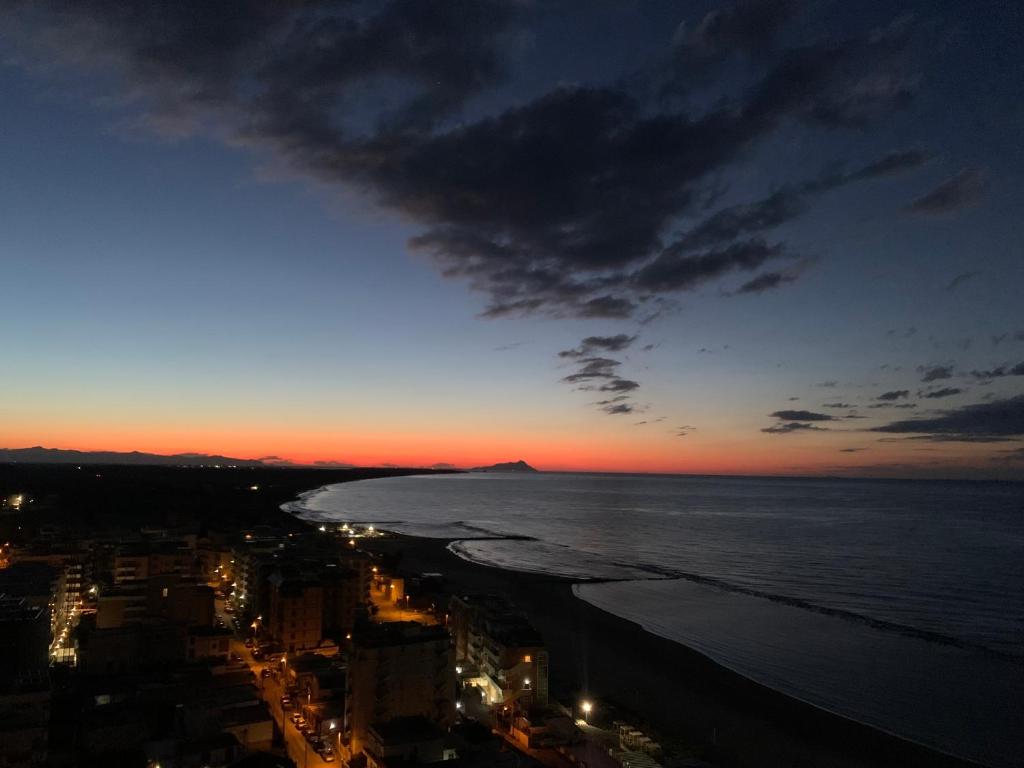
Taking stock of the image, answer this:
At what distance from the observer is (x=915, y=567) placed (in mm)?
65250

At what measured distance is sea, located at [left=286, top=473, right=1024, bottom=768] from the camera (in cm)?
3000

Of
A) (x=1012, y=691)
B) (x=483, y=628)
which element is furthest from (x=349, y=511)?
(x=1012, y=691)

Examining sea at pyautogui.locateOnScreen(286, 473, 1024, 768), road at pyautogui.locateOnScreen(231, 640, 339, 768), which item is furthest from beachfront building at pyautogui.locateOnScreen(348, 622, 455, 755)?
sea at pyautogui.locateOnScreen(286, 473, 1024, 768)

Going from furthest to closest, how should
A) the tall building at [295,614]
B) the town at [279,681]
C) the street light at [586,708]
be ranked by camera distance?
the tall building at [295,614] → the street light at [586,708] → the town at [279,681]

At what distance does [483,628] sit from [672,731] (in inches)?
375

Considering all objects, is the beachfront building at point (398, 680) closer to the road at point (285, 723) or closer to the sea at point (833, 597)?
the road at point (285, 723)

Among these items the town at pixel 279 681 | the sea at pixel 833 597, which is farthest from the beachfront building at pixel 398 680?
the sea at pixel 833 597

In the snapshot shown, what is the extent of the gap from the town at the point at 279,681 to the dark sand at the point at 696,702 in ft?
7.78

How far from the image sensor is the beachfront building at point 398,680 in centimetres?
2372

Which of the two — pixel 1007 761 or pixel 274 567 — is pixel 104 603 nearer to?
pixel 274 567

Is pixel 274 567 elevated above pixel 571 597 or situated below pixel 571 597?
above

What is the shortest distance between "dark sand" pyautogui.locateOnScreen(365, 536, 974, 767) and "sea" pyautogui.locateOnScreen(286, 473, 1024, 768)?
1.48 metres

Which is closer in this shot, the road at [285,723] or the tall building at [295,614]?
the road at [285,723]

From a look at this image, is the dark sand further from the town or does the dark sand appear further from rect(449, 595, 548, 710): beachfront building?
the town
